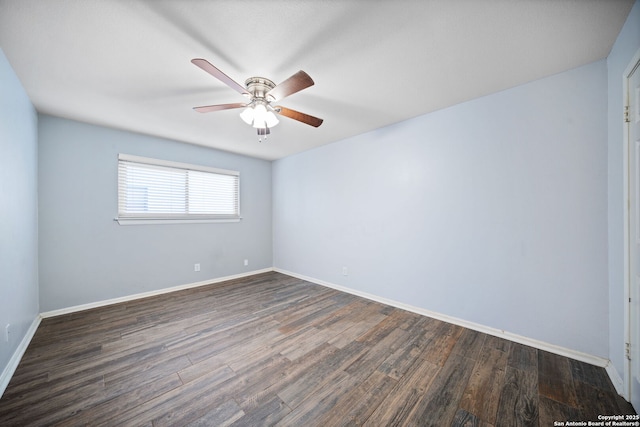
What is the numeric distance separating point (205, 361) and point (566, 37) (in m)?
3.67

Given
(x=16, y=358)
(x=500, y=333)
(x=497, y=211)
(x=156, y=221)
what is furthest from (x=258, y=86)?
(x=500, y=333)

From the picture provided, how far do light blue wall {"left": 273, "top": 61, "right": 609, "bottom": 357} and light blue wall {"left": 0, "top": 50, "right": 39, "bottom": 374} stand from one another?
343 cm

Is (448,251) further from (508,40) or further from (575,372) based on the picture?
(508,40)

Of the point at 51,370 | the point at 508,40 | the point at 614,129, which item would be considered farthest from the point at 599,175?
the point at 51,370

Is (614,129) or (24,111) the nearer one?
(614,129)

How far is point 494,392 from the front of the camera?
159 cm

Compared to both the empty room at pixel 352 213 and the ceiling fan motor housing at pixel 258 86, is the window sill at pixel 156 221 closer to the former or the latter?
the empty room at pixel 352 213

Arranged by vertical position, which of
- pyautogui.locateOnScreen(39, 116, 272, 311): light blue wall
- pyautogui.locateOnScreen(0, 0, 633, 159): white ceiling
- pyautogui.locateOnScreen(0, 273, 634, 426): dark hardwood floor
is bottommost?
pyautogui.locateOnScreen(0, 273, 634, 426): dark hardwood floor

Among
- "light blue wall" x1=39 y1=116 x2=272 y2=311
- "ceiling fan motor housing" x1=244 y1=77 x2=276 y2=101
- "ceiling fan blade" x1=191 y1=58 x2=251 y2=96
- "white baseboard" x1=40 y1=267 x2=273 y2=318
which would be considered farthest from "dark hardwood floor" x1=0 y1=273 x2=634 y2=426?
"ceiling fan motor housing" x1=244 y1=77 x2=276 y2=101

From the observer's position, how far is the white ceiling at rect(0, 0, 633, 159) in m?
1.37

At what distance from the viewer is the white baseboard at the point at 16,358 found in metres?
1.62

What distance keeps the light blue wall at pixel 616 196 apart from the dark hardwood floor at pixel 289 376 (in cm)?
36

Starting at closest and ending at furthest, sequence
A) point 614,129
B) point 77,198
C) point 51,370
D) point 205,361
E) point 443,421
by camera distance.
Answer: point 443,421, point 614,129, point 51,370, point 205,361, point 77,198

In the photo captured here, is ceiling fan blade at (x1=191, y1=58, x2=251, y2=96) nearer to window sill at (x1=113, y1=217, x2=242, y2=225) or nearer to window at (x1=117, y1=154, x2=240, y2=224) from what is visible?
window at (x1=117, y1=154, x2=240, y2=224)
